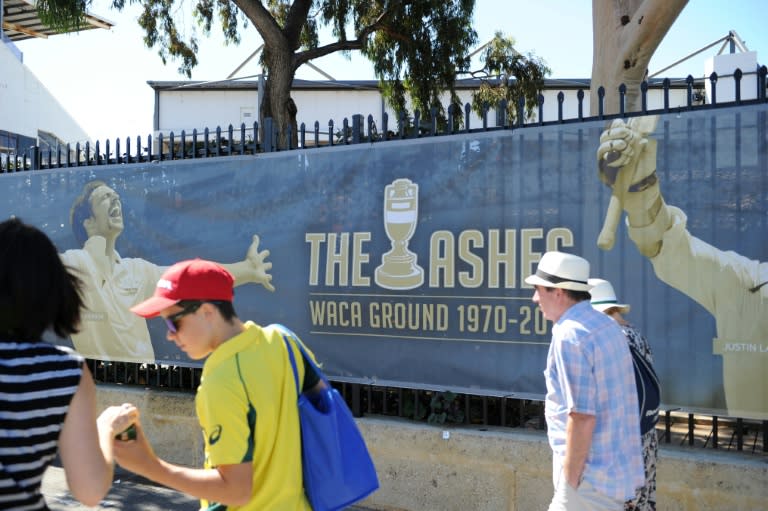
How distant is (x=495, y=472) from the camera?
5.39 metres

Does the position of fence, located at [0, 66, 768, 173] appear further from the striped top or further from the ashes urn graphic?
the striped top

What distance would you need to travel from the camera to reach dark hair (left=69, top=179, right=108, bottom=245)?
7.68 metres

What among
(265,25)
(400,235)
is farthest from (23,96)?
(400,235)

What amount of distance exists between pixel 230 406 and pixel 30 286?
0.62m

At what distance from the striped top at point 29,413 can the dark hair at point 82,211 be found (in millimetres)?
5885

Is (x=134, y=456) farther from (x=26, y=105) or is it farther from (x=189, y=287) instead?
(x=26, y=105)

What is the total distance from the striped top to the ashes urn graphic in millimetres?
3842

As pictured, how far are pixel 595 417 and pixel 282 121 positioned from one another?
31.0ft

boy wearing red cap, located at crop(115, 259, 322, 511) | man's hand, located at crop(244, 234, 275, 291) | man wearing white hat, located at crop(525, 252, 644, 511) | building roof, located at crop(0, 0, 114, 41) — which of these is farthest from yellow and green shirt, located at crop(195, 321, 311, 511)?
building roof, located at crop(0, 0, 114, 41)

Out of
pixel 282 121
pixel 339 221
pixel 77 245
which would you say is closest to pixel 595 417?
pixel 339 221

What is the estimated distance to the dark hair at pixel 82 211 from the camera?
768 centimetres

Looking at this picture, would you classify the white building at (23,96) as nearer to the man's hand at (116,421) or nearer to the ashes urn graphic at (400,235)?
the ashes urn graphic at (400,235)

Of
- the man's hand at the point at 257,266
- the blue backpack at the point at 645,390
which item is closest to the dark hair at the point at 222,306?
the blue backpack at the point at 645,390

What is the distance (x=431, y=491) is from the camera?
5605mm
